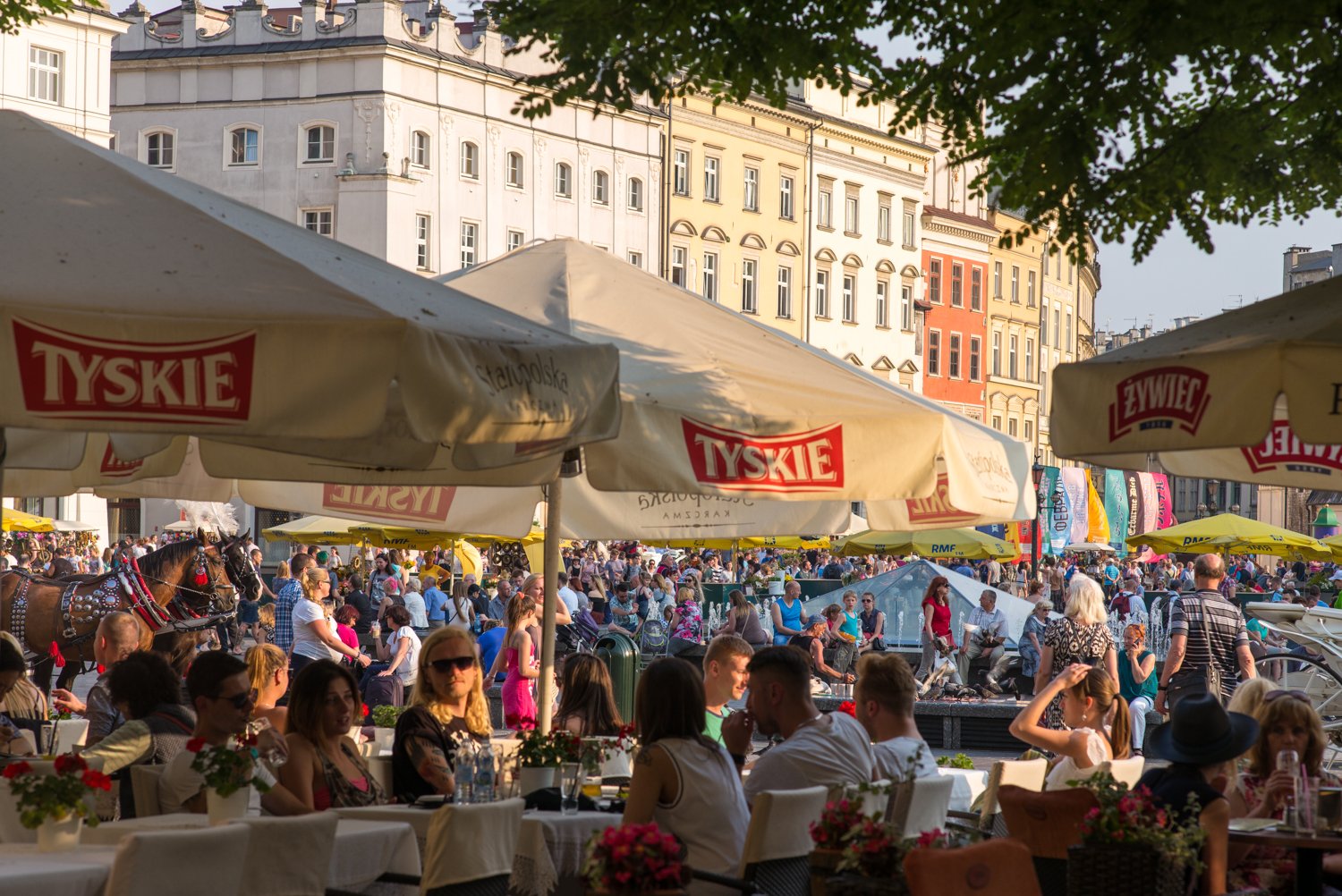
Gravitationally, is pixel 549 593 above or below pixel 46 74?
below

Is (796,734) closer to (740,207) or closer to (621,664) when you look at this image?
(621,664)

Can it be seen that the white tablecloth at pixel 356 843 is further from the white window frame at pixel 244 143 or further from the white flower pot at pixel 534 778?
the white window frame at pixel 244 143

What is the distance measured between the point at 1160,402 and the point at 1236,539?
27960 millimetres

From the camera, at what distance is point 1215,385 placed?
20.0 ft

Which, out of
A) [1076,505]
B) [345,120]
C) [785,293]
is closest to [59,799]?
[1076,505]

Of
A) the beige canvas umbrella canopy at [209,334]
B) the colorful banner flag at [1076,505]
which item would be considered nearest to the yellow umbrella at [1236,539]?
the colorful banner flag at [1076,505]

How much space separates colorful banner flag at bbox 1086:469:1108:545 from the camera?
194 feet

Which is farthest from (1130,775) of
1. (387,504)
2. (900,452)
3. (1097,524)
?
(1097,524)

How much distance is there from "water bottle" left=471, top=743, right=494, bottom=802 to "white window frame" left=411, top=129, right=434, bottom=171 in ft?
183

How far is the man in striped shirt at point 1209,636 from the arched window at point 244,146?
5158cm

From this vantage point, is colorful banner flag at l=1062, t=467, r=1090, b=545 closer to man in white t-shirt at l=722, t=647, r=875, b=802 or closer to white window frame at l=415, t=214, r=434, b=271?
white window frame at l=415, t=214, r=434, b=271

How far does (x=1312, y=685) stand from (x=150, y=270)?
14.9m

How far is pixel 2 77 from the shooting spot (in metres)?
51.1

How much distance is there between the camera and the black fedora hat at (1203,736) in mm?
6465
